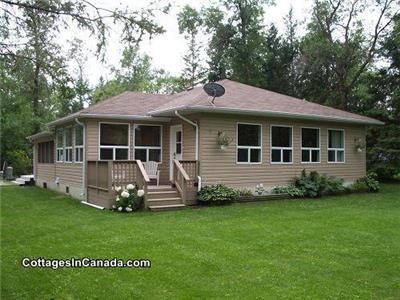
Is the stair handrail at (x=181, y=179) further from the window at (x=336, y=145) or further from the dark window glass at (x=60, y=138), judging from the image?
the window at (x=336, y=145)

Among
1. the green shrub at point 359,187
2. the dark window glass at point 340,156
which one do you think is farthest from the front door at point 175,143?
the green shrub at point 359,187

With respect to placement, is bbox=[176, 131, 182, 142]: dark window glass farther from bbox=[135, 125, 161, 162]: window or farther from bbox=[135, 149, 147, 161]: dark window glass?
bbox=[135, 149, 147, 161]: dark window glass

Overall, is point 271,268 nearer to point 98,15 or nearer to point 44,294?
point 44,294

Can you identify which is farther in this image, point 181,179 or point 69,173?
point 69,173

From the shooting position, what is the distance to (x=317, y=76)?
27.1 meters

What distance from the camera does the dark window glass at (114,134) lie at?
1315 centimetres

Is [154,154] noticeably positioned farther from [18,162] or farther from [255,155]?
[18,162]

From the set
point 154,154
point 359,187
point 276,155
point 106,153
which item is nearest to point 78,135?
point 106,153

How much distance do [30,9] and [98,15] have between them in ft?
2.86

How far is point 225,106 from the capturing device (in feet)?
40.5

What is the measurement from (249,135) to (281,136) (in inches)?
54.9

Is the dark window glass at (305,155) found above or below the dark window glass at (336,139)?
below

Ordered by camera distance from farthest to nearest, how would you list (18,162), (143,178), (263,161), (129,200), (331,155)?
(18,162)
(331,155)
(263,161)
(143,178)
(129,200)

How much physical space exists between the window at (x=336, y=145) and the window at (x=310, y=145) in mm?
688
